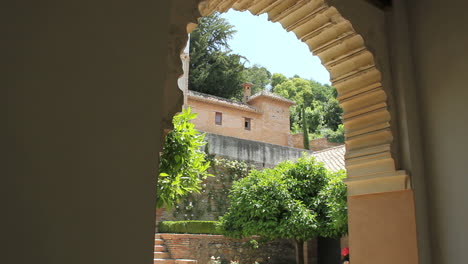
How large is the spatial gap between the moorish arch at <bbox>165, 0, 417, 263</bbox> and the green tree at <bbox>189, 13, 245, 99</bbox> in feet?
72.4

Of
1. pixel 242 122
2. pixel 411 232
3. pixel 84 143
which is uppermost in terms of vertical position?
pixel 242 122

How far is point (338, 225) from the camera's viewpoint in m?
9.72

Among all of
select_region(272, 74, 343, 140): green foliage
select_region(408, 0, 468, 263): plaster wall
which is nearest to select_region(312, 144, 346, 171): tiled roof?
select_region(408, 0, 468, 263): plaster wall

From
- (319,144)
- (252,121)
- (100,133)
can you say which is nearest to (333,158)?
(252,121)

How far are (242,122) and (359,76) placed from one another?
20.3 metres

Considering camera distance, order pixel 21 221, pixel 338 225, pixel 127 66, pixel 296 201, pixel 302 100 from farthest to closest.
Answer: pixel 302 100 < pixel 296 201 < pixel 338 225 < pixel 127 66 < pixel 21 221

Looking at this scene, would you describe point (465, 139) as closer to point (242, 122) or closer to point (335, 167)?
point (335, 167)

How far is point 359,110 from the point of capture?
3.89 m

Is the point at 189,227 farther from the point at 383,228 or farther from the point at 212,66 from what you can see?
the point at 212,66

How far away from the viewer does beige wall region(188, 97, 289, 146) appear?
2248 centimetres

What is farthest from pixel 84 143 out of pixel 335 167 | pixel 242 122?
pixel 242 122

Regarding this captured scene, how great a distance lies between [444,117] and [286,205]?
838 centimetres

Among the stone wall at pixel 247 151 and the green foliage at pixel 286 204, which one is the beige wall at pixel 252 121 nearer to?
the stone wall at pixel 247 151

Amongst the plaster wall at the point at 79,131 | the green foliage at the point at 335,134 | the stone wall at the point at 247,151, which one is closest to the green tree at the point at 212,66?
the green foliage at the point at 335,134
